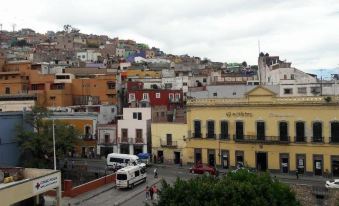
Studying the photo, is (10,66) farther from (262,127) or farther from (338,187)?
(338,187)

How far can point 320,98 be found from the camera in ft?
147

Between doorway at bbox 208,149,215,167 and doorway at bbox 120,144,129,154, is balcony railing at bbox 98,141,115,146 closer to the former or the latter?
doorway at bbox 120,144,129,154

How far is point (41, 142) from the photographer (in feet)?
147

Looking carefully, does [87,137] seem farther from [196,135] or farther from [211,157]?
[211,157]

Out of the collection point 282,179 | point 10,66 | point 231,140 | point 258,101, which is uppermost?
point 10,66

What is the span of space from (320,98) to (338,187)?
10171mm

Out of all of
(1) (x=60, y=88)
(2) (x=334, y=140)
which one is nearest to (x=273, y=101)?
(2) (x=334, y=140)

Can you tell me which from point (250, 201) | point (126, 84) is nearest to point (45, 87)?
point (126, 84)

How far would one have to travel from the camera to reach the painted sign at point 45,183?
28.9 m

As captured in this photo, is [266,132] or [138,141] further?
[138,141]

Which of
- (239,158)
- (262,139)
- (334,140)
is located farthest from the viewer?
(239,158)

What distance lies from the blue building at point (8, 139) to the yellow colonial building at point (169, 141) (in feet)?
46.3

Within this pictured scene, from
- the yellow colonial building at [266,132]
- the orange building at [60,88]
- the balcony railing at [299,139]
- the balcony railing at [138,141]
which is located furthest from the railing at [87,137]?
the balcony railing at [299,139]

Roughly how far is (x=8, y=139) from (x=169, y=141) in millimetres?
16312
